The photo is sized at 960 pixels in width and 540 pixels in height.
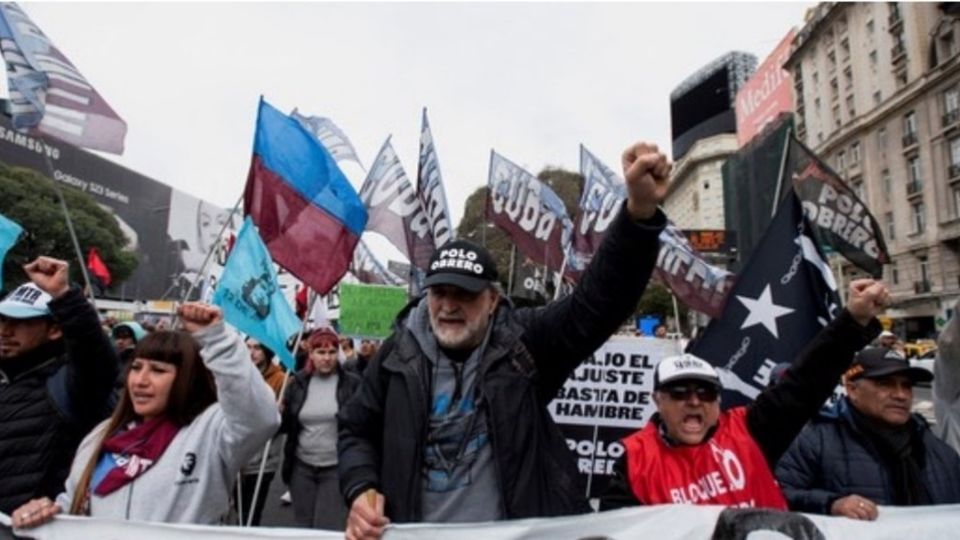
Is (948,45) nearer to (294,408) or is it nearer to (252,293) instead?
(294,408)

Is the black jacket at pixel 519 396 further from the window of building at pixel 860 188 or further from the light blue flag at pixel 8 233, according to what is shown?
the window of building at pixel 860 188

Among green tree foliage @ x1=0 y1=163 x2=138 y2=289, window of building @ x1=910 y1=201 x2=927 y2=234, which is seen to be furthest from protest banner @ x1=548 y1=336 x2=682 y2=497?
window of building @ x1=910 y1=201 x2=927 y2=234

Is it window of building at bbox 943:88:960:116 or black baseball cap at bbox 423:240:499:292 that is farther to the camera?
window of building at bbox 943:88:960:116

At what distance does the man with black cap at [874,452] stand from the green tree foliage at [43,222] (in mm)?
32324

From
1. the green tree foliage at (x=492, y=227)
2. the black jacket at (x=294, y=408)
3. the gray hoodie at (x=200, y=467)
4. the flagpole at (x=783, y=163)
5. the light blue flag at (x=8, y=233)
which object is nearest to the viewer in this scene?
the gray hoodie at (x=200, y=467)

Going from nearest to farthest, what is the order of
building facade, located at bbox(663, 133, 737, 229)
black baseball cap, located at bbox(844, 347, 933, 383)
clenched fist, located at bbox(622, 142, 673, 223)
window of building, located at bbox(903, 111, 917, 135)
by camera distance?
clenched fist, located at bbox(622, 142, 673, 223), black baseball cap, located at bbox(844, 347, 933, 383), window of building, located at bbox(903, 111, 917, 135), building facade, located at bbox(663, 133, 737, 229)

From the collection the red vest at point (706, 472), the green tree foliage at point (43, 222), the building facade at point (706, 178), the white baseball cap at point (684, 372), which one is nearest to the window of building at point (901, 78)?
the building facade at point (706, 178)

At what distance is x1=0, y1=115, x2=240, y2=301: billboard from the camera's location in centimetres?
5038

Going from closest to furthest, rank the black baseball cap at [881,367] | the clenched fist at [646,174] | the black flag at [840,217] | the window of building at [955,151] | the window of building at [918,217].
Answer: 1. the clenched fist at [646,174]
2. the black baseball cap at [881,367]
3. the black flag at [840,217]
4. the window of building at [955,151]
5. the window of building at [918,217]

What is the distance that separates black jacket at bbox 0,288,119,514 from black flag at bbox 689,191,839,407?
2.86 metres

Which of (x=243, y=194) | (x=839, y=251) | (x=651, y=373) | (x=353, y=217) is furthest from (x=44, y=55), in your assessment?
(x=839, y=251)

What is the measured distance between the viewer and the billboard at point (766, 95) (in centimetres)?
5947

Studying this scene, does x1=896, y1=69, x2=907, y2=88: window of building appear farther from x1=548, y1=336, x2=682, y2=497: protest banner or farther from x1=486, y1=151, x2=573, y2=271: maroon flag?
x1=548, y1=336, x2=682, y2=497: protest banner

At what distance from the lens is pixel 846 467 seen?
267 cm
